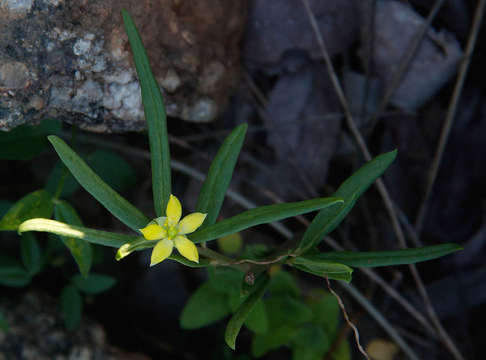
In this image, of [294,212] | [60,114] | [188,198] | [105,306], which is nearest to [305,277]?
[188,198]

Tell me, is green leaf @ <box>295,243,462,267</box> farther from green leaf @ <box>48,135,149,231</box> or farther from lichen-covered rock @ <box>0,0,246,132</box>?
lichen-covered rock @ <box>0,0,246,132</box>

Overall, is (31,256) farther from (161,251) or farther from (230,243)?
(161,251)

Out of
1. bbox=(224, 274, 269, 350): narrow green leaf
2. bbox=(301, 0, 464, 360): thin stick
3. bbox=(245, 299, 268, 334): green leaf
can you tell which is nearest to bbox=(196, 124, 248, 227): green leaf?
bbox=(224, 274, 269, 350): narrow green leaf

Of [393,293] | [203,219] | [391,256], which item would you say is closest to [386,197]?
[393,293]

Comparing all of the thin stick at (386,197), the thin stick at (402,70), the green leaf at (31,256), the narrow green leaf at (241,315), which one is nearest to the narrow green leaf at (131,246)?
the narrow green leaf at (241,315)

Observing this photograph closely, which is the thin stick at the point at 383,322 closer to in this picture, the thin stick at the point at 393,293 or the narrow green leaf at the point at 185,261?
the thin stick at the point at 393,293

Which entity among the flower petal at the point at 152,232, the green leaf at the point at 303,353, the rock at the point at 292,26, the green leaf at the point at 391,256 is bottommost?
the green leaf at the point at 303,353
